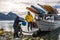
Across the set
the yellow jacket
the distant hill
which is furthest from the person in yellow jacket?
the distant hill

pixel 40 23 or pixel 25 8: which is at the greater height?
pixel 25 8

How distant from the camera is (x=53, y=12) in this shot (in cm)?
215

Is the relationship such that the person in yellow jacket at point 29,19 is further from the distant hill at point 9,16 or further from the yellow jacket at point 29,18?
the distant hill at point 9,16

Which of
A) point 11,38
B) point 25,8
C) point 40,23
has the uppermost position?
point 25,8

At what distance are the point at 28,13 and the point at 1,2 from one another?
0.30 m

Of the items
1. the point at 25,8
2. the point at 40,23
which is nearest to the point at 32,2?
the point at 25,8

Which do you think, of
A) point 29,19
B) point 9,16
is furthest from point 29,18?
point 9,16

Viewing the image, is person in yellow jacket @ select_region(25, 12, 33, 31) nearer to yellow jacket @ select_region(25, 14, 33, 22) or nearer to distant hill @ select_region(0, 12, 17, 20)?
yellow jacket @ select_region(25, 14, 33, 22)

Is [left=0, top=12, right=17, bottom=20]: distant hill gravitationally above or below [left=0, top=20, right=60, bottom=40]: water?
above

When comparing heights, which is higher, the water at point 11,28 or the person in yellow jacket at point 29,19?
the person in yellow jacket at point 29,19

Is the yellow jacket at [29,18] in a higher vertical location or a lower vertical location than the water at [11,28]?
higher

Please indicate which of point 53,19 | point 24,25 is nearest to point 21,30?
point 24,25

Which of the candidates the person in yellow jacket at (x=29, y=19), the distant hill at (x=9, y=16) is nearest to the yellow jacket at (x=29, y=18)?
the person in yellow jacket at (x=29, y=19)

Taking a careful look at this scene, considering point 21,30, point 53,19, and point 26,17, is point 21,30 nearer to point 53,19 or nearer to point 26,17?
point 26,17
